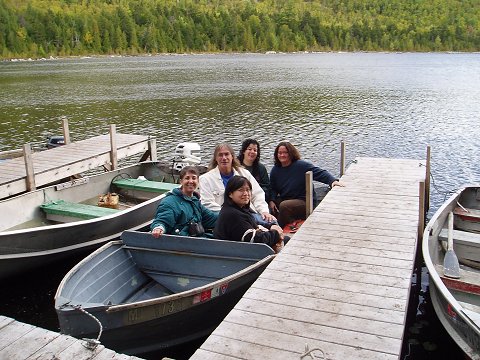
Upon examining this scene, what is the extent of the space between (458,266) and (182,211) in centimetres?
413

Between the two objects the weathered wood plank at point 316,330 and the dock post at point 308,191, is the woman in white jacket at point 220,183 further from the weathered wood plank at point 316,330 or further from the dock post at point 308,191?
the weathered wood plank at point 316,330

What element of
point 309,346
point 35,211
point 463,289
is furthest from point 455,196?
point 35,211

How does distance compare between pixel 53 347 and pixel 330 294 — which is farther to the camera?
pixel 330 294

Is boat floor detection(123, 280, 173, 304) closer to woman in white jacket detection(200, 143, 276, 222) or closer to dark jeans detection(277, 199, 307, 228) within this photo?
woman in white jacket detection(200, 143, 276, 222)

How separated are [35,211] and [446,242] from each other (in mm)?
7806

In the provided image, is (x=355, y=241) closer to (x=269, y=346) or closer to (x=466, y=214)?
(x=269, y=346)

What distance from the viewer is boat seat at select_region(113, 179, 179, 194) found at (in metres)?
11.6

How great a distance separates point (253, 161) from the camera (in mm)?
9961

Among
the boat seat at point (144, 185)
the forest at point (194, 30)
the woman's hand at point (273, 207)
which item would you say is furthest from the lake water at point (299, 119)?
the forest at point (194, 30)

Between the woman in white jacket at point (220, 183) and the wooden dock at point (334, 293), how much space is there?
3.32 ft

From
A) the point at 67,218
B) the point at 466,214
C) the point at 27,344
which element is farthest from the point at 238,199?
the point at 466,214

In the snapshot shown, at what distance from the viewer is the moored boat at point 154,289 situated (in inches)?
238

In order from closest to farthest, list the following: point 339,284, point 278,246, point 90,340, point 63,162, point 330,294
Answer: point 90,340, point 330,294, point 339,284, point 278,246, point 63,162

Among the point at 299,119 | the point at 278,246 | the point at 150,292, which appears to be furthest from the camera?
the point at 299,119
